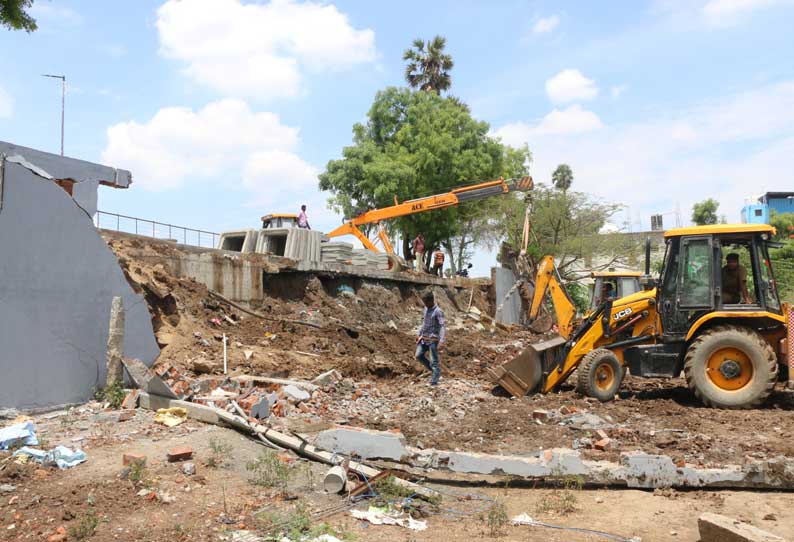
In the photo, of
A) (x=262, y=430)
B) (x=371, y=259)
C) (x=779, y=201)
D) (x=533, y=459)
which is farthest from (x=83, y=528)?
(x=779, y=201)

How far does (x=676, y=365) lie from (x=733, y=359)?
2.48 feet

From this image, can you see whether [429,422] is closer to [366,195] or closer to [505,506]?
[505,506]

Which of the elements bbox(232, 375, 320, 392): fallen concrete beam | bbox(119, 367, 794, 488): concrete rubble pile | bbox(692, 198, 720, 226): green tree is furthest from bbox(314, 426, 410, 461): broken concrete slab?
bbox(692, 198, 720, 226): green tree

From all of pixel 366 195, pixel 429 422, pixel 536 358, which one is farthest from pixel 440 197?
pixel 429 422

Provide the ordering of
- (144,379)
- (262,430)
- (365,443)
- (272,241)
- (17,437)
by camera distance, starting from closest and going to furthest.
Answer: (17,437) → (365,443) → (262,430) → (144,379) → (272,241)

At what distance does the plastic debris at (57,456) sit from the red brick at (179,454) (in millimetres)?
810

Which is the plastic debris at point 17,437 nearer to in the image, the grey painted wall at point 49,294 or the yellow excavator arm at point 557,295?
the grey painted wall at point 49,294

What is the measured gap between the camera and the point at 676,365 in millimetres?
9641

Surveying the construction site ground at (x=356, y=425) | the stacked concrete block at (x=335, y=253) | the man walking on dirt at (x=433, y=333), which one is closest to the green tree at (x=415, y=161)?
the stacked concrete block at (x=335, y=253)

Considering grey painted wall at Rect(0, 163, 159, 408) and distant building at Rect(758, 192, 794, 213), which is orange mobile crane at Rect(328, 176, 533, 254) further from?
distant building at Rect(758, 192, 794, 213)

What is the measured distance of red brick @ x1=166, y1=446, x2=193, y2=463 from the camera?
6.36m

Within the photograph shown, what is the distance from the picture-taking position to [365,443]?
6.79 meters

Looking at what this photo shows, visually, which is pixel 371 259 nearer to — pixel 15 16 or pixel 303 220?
pixel 303 220

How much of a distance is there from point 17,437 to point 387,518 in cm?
394
